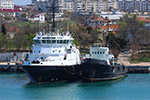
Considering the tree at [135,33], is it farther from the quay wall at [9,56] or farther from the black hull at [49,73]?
the black hull at [49,73]

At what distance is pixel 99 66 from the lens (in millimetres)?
69938

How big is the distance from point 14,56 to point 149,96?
119ft

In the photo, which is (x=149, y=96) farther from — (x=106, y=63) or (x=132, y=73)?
(x=132, y=73)

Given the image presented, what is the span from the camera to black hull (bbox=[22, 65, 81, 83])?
217ft

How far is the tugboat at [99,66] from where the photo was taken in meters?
69.7

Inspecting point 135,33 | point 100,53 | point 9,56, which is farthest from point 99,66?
point 135,33

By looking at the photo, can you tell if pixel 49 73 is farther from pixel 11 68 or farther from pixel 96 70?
pixel 11 68

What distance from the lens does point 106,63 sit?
7169 cm

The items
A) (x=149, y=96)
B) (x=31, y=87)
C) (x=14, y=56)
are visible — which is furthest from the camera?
(x=14, y=56)

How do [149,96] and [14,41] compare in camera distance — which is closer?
[149,96]

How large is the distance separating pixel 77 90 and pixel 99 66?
6596mm

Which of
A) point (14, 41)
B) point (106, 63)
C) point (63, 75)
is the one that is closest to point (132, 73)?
point (106, 63)

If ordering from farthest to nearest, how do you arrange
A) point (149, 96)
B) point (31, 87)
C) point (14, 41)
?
point (14, 41) → point (31, 87) → point (149, 96)

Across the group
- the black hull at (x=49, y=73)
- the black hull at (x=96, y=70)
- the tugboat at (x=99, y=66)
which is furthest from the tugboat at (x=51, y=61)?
the tugboat at (x=99, y=66)
